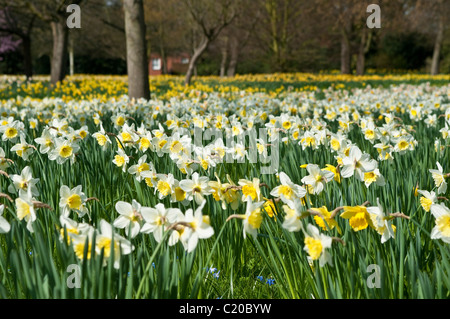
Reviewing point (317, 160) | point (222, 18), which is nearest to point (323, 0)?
point (222, 18)

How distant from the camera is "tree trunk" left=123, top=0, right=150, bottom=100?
7258 millimetres

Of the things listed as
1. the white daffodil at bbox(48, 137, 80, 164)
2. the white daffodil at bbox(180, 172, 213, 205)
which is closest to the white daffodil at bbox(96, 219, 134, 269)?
the white daffodil at bbox(180, 172, 213, 205)

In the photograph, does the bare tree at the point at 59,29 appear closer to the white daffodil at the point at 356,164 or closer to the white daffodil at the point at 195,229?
the white daffodil at the point at 356,164

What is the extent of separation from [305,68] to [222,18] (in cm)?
2174

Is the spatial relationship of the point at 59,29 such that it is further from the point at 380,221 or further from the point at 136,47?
the point at 380,221

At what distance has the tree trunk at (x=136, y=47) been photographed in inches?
286

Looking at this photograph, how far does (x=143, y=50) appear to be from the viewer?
7.60 m

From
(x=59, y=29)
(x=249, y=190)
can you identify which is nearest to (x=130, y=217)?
(x=249, y=190)

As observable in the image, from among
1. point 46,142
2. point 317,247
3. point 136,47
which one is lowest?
point 317,247

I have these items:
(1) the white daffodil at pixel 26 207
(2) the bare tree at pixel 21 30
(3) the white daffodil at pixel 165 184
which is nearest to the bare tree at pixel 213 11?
(2) the bare tree at pixel 21 30

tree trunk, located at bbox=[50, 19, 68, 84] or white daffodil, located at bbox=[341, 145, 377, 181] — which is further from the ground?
tree trunk, located at bbox=[50, 19, 68, 84]

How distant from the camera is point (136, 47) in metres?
7.47

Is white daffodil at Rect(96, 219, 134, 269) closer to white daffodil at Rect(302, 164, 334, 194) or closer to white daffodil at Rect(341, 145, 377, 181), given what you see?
white daffodil at Rect(302, 164, 334, 194)

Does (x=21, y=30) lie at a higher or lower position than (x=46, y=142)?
higher
